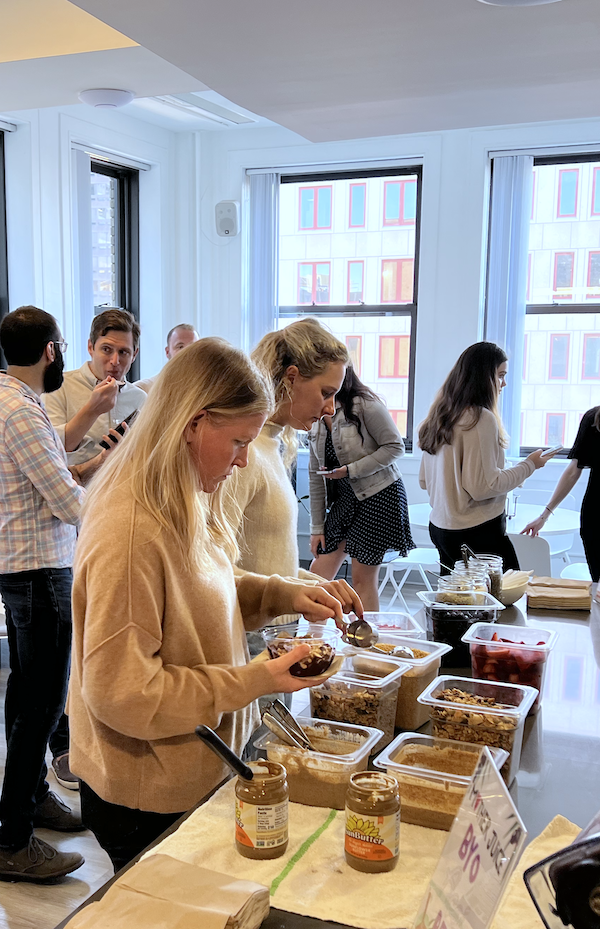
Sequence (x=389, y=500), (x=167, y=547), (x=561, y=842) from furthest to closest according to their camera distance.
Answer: (x=389, y=500) → (x=167, y=547) → (x=561, y=842)

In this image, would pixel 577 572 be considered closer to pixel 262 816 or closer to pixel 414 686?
pixel 414 686

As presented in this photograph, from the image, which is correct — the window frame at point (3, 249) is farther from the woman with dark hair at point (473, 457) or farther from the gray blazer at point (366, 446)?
the woman with dark hair at point (473, 457)

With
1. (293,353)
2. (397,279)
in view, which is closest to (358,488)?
(293,353)

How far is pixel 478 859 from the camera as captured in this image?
72 cm

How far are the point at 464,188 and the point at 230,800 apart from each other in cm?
493

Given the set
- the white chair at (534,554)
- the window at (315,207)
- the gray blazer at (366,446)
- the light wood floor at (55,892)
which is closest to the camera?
the light wood floor at (55,892)

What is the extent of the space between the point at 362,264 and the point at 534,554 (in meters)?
3.06

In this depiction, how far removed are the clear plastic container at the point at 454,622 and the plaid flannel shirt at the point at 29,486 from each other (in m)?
1.10

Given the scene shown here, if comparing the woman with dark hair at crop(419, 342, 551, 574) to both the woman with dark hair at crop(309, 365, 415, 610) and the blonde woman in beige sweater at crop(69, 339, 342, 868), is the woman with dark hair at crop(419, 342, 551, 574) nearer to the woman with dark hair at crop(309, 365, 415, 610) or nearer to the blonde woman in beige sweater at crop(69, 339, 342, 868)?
the woman with dark hair at crop(309, 365, 415, 610)

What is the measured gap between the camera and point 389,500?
3.89 metres

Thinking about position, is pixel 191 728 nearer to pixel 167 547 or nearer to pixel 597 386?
pixel 167 547

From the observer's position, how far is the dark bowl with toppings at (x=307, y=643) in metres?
1.24

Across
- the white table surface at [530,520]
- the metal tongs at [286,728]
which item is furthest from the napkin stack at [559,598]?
the white table surface at [530,520]

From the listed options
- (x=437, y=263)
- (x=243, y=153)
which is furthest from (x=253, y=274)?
(x=437, y=263)
